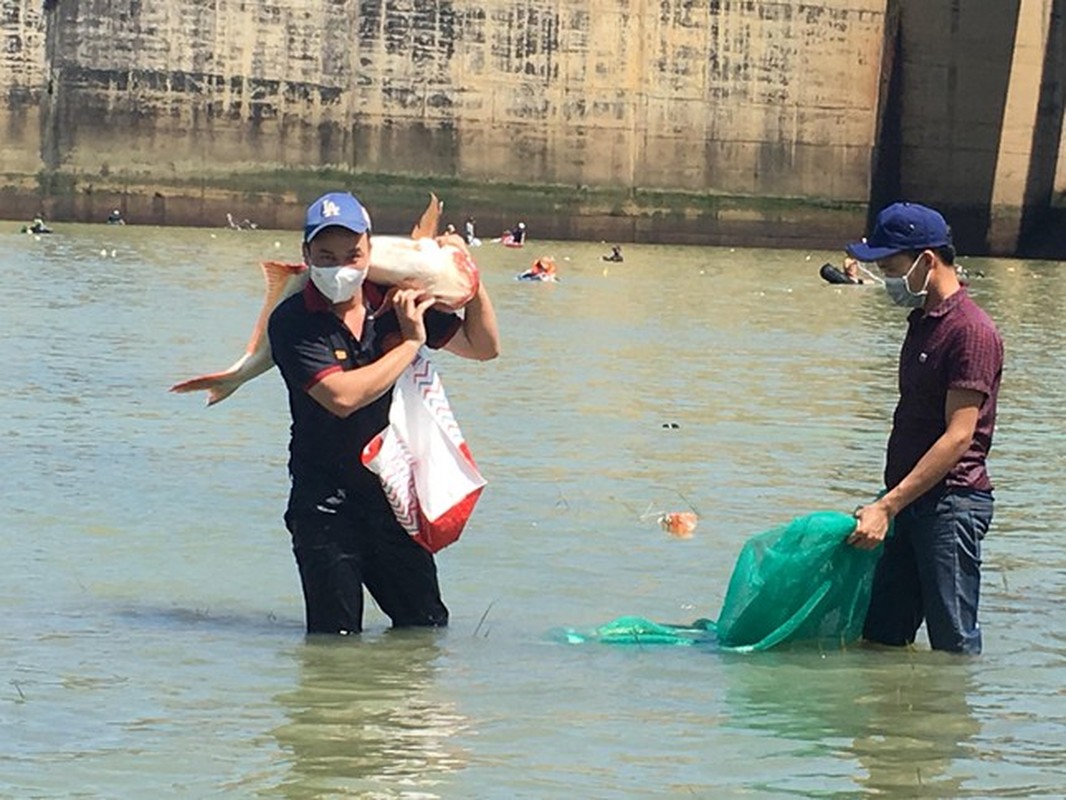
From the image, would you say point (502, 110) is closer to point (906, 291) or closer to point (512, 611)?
point (512, 611)

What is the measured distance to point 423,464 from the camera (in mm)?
7660

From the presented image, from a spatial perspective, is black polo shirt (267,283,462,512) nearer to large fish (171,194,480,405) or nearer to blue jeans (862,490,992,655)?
large fish (171,194,480,405)

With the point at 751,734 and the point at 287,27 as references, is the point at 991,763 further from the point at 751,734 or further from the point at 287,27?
the point at 287,27

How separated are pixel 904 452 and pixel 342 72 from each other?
4399cm

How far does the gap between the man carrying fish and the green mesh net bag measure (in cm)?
115

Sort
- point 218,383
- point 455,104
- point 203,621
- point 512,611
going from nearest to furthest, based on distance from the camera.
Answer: point 218,383
point 203,621
point 512,611
point 455,104

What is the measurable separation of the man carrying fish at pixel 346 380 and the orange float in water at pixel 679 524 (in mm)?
4460

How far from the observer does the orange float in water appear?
12.3 metres

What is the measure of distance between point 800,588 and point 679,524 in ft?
Result: 14.1

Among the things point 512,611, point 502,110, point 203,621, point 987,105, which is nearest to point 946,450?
point 512,611

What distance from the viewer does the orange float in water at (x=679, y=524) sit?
12273 millimetres

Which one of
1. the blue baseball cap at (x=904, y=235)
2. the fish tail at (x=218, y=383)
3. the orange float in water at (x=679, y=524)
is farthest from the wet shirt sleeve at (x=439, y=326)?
the orange float in water at (x=679, y=524)

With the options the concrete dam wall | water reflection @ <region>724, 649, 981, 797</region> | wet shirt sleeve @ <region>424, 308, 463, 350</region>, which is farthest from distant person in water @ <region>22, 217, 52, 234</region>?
wet shirt sleeve @ <region>424, 308, 463, 350</region>

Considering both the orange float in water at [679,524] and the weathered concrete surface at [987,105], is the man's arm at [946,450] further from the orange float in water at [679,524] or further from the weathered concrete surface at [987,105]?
the weathered concrete surface at [987,105]
